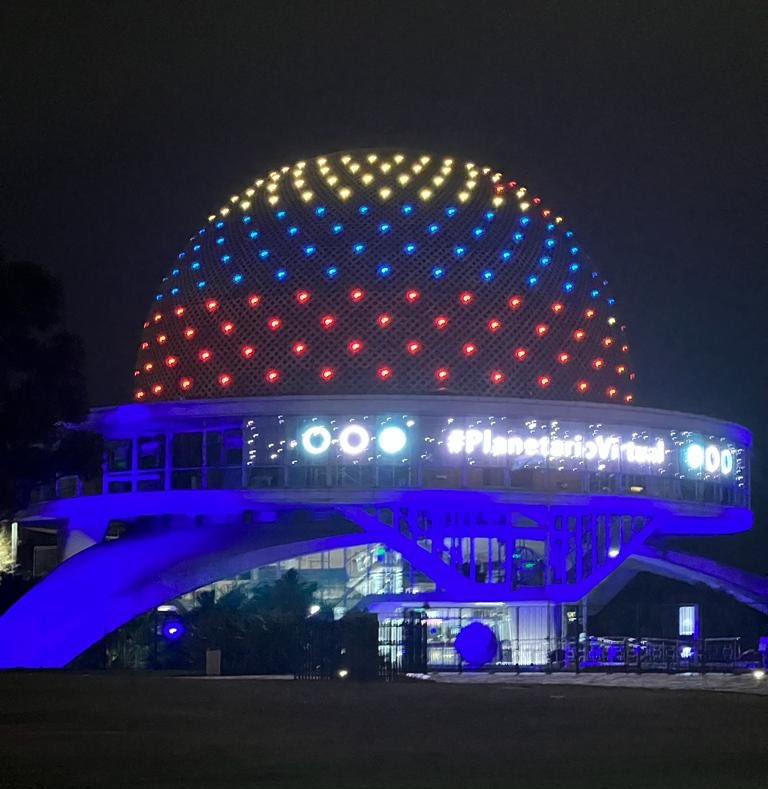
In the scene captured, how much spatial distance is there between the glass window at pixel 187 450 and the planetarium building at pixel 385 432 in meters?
0.12

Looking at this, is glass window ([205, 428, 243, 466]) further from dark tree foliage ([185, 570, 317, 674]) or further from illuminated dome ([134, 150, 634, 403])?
dark tree foliage ([185, 570, 317, 674])

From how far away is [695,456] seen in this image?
50750 millimetres

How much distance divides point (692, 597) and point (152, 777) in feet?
164

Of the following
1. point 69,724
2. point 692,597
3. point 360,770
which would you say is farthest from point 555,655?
point 360,770

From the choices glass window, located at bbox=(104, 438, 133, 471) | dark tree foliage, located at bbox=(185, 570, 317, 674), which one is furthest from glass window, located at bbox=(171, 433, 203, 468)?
dark tree foliage, located at bbox=(185, 570, 317, 674)

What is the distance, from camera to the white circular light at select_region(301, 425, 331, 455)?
153ft

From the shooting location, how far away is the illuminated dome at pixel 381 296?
5075 centimetres

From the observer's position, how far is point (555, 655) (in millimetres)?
41531

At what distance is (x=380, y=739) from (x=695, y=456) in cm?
3700

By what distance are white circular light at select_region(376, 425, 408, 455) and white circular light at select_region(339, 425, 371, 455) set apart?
384 mm

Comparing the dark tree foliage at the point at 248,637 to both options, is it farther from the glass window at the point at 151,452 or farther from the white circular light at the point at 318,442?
the glass window at the point at 151,452

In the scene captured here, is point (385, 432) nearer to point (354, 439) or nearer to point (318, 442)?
point (354, 439)

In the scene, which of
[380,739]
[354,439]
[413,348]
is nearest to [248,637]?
[354,439]

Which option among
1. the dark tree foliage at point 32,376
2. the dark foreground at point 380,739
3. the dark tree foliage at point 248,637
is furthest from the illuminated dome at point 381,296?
the dark foreground at point 380,739
